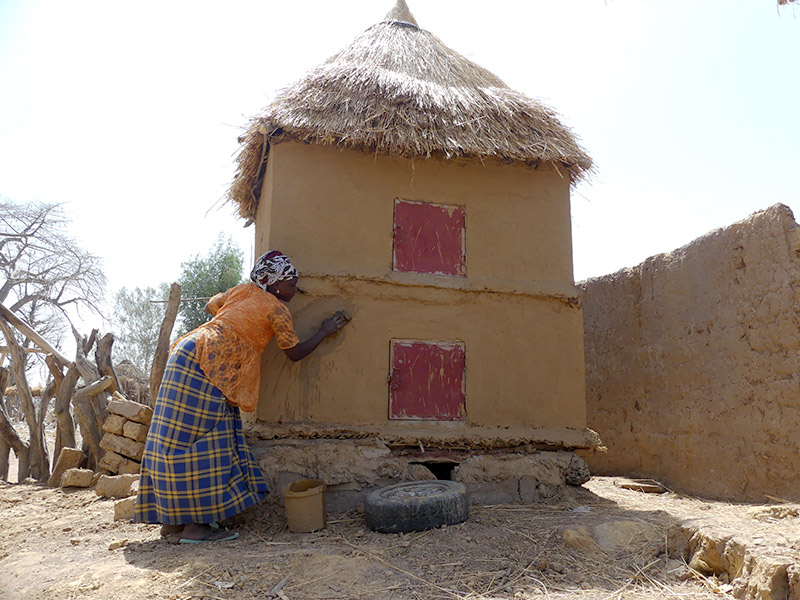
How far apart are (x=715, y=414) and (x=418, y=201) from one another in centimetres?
305

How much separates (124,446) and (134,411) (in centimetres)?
37

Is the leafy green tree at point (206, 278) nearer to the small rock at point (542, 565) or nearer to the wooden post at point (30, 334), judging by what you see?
the wooden post at point (30, 334)

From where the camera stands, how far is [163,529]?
388 centimetres

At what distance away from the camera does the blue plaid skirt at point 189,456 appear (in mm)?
3695

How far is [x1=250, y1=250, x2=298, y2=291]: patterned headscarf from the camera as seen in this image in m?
4.15

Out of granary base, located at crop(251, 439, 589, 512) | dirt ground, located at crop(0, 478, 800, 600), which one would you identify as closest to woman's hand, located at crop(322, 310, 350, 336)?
granary base, located at crop(251, 439, 589, 512)

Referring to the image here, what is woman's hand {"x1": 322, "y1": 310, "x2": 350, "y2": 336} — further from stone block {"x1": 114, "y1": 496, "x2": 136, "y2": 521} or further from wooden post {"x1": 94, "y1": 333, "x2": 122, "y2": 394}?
wooden post {"x1": 94, "y1": 333, "x2": 122, "y2": 394}

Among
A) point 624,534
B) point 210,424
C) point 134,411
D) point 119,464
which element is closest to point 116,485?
point 119,464

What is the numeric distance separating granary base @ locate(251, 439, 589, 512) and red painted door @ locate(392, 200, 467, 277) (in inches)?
57.1

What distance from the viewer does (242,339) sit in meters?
3.96

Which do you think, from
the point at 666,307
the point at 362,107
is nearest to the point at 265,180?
the point at 362,107

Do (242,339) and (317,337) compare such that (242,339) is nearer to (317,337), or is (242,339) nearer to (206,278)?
(317,337)

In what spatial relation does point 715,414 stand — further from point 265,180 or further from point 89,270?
point 89,270

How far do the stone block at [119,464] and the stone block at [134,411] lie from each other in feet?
1.31
